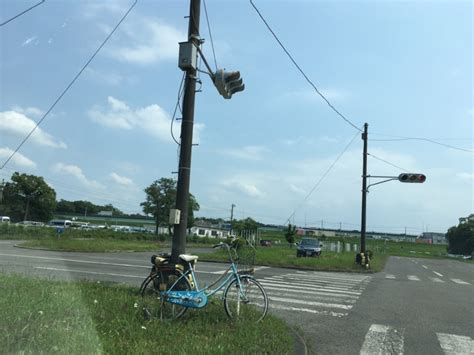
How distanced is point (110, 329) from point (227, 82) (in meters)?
5.14

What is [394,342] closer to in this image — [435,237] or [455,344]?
[455,344]

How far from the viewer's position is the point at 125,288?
9.02 m

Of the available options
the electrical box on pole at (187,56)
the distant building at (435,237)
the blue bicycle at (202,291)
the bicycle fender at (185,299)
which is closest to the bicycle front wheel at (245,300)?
the blue bicycle at (202,291)

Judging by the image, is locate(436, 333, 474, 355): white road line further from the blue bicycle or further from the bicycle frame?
the bicycle frame

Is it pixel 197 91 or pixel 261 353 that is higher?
pixel 197 91

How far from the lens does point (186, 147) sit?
332 inches

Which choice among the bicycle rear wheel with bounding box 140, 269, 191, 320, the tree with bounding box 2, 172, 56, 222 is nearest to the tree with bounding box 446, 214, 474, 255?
the tree with bounding box 2, 172, 56, 222

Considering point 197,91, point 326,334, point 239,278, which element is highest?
point 197,91

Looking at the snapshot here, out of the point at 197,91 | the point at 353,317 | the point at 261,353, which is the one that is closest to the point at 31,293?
the point at 261,353

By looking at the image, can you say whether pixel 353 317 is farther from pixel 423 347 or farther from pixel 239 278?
pixel 239 278

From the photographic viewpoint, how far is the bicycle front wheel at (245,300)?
276 inches

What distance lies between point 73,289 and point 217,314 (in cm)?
287

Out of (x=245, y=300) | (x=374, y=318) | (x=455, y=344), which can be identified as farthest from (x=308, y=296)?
(x=245, y=300)

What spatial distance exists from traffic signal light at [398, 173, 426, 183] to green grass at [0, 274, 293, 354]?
1866cm
